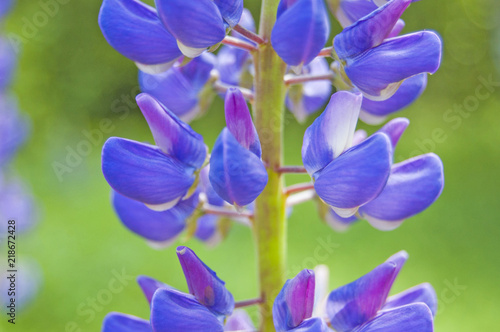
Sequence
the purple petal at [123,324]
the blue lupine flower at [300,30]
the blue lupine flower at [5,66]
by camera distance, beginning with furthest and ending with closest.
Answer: the blue lupine flower at [5,66]
the purple petal at [123,324]
the blue lupine flower at [300,30]

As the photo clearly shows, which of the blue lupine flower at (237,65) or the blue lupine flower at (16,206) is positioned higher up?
the blue lupine flower at (237,65)

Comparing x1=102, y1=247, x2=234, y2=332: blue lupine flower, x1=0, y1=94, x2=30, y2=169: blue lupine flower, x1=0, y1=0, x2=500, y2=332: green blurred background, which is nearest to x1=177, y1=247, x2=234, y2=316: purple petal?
x1=102, y1=247, x2=234, y2=332: blue lupine flower

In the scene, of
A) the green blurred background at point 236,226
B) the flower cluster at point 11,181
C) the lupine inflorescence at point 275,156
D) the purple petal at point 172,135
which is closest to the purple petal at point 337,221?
the lupine inflorescence at point 275,156

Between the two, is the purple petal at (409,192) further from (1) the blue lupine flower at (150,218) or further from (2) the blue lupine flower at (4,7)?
(2) the blue lupine flower at (4,7)

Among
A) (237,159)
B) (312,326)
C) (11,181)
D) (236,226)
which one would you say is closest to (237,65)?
(237,159)

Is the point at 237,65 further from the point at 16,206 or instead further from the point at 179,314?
the point at 16,206

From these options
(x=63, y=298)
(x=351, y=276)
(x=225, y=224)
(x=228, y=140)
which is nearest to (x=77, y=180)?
(x=63, y=298)

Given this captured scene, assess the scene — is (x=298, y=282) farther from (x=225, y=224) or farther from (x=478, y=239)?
(x=478, y=239)
